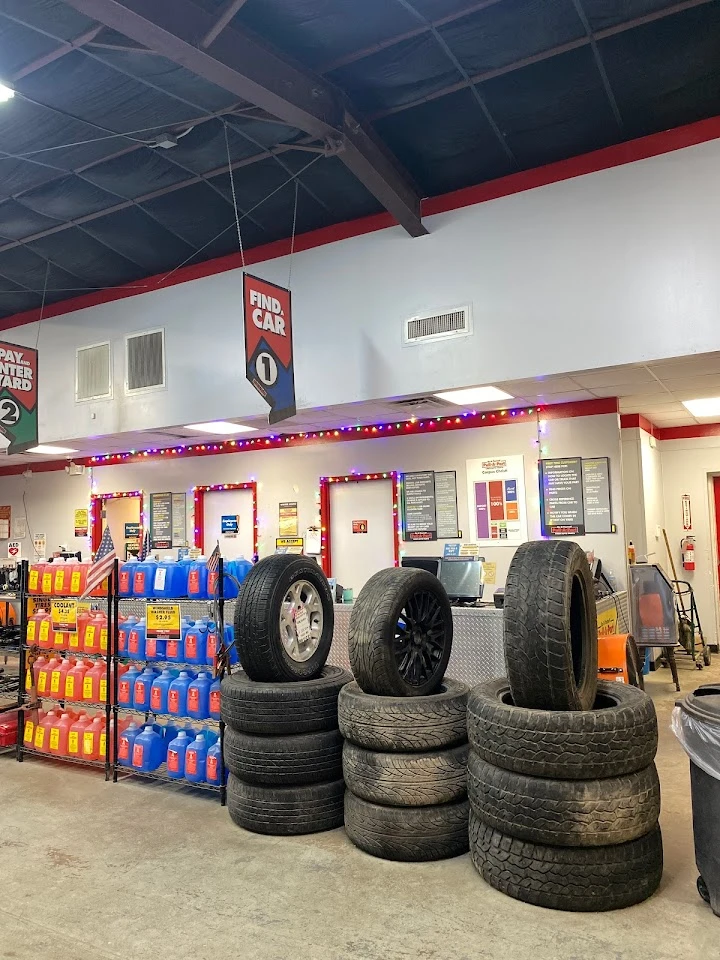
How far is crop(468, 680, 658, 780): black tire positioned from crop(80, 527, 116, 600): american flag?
116 inches

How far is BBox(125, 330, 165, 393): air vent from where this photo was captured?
7574 millimetres

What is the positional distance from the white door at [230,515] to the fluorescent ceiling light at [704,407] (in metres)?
5.10

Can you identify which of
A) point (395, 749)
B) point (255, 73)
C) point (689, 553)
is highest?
point (255, 73)

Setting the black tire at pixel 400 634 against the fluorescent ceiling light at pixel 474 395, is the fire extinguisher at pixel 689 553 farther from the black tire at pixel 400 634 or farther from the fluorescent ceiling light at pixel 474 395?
the black tire at pixel 400 634

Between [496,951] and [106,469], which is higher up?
[106,469]

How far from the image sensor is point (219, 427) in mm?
7664

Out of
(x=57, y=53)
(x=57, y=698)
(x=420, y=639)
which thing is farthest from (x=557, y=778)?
(x=57, y=53)

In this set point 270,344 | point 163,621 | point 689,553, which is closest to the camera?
point 163,621

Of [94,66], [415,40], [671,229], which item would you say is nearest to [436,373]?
[671,229]

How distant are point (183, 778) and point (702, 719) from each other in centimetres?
304

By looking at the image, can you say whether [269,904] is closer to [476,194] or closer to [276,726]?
[276,726]

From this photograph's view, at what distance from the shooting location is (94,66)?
444 cm

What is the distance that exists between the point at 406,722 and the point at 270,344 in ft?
11.2

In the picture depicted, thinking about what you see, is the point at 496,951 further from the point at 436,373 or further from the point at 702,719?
the point at 436,373
